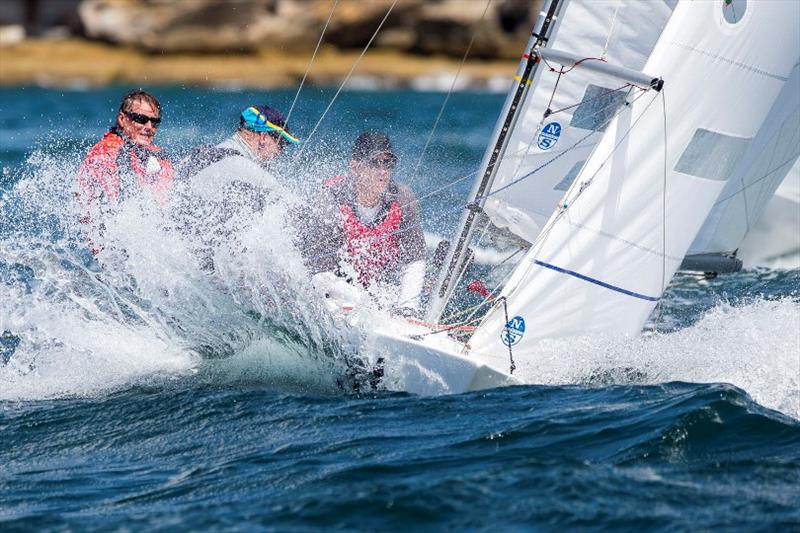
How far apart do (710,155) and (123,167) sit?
295cm

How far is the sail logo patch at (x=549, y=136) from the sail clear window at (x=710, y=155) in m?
0.82

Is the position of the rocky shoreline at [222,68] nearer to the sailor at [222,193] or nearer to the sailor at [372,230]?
the sailor at [222,193]

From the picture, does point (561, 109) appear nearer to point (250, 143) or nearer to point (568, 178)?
point (568, 178)

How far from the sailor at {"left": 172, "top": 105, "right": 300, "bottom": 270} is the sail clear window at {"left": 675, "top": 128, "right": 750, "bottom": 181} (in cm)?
198

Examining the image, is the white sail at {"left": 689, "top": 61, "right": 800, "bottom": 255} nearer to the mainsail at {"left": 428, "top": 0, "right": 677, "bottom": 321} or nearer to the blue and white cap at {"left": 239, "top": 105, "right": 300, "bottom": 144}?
the mainsail at {"left": 428, "top": 0, "right": 677, "bottom": 321}

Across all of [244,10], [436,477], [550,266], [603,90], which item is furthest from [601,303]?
[244,10]

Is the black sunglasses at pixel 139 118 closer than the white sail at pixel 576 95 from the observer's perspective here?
No

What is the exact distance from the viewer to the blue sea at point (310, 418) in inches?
165

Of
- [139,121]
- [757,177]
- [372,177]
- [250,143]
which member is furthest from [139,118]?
[757,177]

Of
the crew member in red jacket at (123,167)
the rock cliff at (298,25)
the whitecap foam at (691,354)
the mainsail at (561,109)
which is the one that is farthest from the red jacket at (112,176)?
the rock cliff at (298,25)

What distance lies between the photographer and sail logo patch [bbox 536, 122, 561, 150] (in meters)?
6.38

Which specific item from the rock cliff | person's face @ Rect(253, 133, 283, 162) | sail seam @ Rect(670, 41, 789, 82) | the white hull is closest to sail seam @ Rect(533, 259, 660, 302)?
the white hull

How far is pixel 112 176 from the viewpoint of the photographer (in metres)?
6.47

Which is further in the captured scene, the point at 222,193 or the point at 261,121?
the point at 261,121
